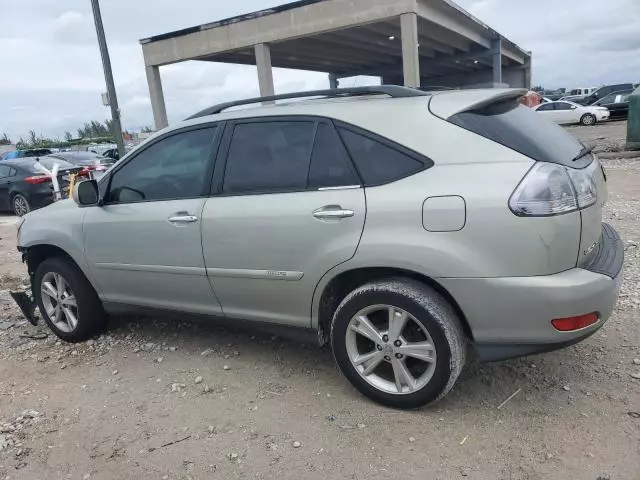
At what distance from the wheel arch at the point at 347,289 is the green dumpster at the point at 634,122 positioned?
11986mm

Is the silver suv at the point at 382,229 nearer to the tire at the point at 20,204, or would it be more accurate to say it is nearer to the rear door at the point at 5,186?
the tire at the point at 20,204

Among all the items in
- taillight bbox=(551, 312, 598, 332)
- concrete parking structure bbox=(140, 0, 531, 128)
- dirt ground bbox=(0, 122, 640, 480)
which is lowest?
dirt ground bbox=(0, 122, 640, 480)

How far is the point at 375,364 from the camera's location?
2.95m

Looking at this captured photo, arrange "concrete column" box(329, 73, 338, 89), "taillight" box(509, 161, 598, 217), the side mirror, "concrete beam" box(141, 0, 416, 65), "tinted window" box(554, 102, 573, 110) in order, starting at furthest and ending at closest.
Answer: "concrete column" box(329, 73, 338, 89)
"tinted window" box(554, 102, 573, 110)
"concrete beam" box(141, 0, 416, 65)
the side mirror
"taillight" box(509, 161, 598, 217)

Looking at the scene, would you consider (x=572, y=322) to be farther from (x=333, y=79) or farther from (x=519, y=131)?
(x=333, y=79)

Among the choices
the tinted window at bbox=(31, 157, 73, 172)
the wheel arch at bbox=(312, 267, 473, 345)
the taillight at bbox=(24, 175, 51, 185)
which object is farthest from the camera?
the tinted window at bbox=(31, 157, 73, 172)

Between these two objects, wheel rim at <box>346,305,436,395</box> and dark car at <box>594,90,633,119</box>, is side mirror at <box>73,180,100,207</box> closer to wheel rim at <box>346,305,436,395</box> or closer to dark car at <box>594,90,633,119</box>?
wheel rim at <box>346,305,436,395</box>

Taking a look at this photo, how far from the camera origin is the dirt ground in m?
2.54

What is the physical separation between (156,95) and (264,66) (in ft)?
16.3

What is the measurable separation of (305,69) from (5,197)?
18190 millimetres

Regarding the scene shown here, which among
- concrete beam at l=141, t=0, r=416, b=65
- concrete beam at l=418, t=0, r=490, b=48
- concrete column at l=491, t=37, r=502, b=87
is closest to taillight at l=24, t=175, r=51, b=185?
concrete beam at l=141, t=0, r=416, b=65

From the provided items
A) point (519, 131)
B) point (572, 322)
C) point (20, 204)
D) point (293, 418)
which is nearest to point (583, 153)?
point (519, 131)

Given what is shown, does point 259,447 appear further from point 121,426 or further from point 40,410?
point 40,410

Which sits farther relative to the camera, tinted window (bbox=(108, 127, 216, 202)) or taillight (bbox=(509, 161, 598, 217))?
tinted window (bbox=(108, 127, 216, 202))
